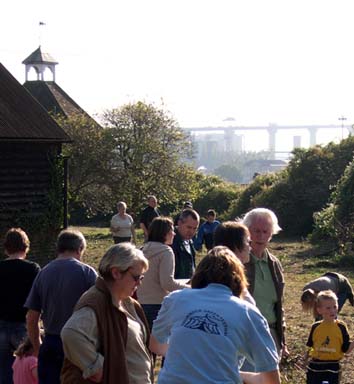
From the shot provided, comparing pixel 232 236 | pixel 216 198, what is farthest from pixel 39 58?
pixel 232 236

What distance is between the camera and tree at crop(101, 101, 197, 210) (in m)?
35.8

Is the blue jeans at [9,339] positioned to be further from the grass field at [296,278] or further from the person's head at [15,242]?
the grass field at [296,278]

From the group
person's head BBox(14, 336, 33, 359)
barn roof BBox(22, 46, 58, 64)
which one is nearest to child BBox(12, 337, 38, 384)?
person's head BBox(14, 336, 33, 359)

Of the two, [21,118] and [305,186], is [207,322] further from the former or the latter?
[305,186]

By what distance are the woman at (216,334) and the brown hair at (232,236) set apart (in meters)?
1.08

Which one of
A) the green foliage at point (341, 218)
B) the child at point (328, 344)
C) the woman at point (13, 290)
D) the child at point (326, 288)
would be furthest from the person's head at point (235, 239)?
the green foliage at point (341, 218)

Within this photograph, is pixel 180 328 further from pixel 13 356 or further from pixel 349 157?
pixel 349 157

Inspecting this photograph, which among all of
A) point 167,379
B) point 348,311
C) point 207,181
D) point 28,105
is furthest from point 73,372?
point 207,181

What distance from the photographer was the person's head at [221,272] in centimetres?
449

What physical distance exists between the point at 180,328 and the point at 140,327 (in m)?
1.18

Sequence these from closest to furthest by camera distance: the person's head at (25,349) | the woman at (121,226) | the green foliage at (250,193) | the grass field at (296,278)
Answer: the person's head at (25,349) → the grass field at (296,278) → the woman at (121,226) → the green foliage at (250,193)

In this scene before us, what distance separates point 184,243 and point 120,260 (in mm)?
4432

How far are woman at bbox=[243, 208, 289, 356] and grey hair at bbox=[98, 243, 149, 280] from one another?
5.15 feet

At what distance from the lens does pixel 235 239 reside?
5629 millimetres
